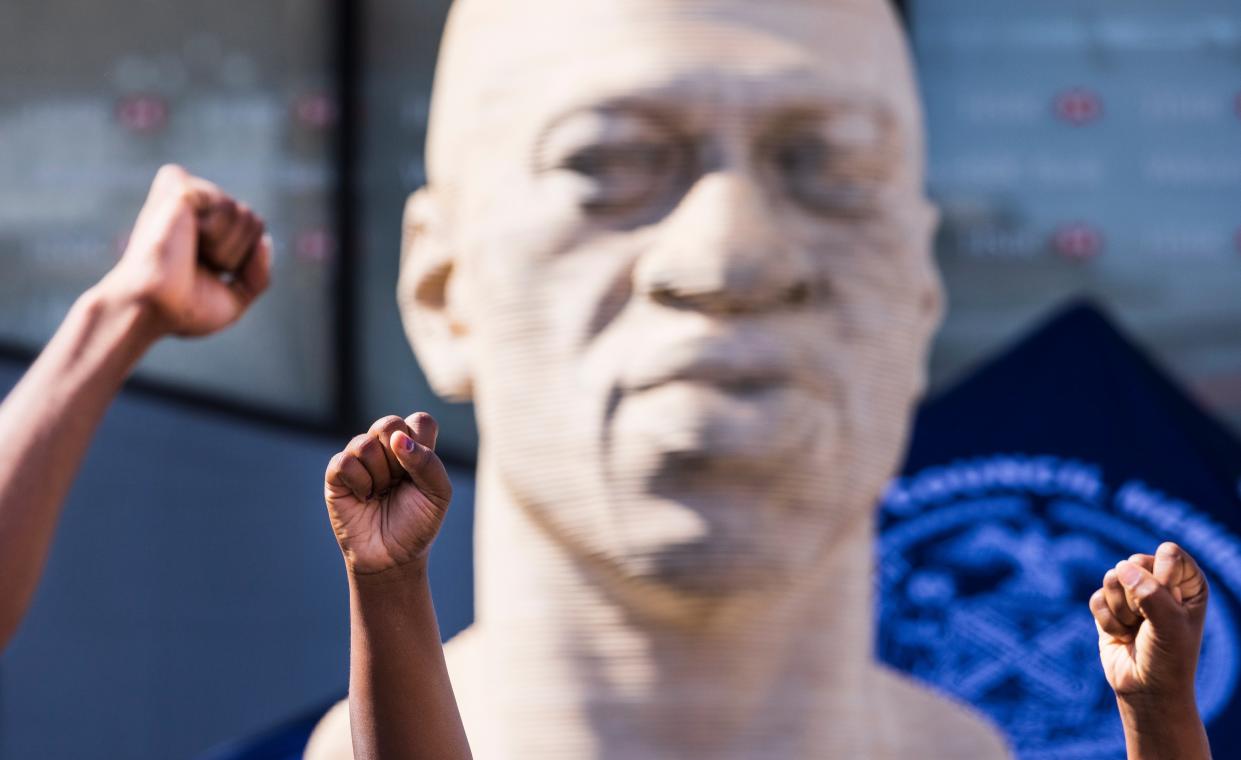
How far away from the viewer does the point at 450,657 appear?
4.48 m

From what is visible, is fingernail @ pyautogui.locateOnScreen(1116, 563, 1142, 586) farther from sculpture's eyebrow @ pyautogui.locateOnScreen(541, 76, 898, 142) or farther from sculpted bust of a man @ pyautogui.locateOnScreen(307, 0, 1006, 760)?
sculpture's eyebrow @ pyautogui.locateOnScreen(541, 76, 898, 142)

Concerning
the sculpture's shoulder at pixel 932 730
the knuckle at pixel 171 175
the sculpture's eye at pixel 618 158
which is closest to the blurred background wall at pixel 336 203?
the sculpture's shoulder at pixel 932 730

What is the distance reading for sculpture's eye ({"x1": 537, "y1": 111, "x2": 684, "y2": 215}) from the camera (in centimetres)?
402

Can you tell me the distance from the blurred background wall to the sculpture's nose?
4394 mm

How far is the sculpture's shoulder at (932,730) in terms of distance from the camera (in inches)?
169

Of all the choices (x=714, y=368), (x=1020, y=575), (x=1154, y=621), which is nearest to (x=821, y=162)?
(x=714, y=368)

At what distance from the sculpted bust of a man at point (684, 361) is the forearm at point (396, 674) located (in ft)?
5.15

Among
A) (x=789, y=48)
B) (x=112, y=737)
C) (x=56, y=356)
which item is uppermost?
(x=789, y=48)

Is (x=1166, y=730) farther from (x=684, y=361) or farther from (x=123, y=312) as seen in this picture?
(x=123, y=312)

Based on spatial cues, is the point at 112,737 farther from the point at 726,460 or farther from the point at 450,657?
the point at 726,460

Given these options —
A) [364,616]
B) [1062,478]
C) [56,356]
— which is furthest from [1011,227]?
[364,616]

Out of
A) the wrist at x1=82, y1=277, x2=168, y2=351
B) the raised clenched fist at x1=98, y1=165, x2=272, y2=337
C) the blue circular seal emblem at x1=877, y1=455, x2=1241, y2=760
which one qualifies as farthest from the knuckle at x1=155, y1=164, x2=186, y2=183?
the blue circular seal emblem at x1=877, y1=455, x2=1241, y2=760

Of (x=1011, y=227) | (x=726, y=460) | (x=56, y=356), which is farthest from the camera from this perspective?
(x=1011, y=227)

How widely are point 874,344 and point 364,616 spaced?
196 centimetres
